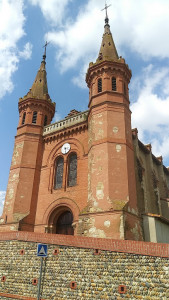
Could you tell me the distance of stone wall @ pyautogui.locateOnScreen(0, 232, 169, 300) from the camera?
7.62 meters

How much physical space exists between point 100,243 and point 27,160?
11.4 metres

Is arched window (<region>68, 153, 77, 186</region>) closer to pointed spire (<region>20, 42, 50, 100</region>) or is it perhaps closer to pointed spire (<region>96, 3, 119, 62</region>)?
pointed spire (<region>20, 42, 50, 100</region>)

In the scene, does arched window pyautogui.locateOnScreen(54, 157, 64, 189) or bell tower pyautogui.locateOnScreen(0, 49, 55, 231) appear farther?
arched window pyautogui.locateOnScreen(54, 157, 64, 189)

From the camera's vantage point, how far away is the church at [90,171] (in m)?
13.5

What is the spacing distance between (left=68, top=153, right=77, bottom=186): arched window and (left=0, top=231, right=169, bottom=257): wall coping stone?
6.46 meters

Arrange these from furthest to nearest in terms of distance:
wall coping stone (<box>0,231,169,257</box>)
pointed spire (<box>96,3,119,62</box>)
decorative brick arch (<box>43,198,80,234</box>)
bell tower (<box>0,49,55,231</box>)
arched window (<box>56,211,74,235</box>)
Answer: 1. pointed spire (<box>96,3,119,62</box>)
2. bell tower (<box>0,49,55,231</box>)
3. arched window (<box>56,211,74,235</box>)
4. decorative brick arch (<box>43,198,80,234</box>)
5. wall coping stone (<box>0,231,169,257</box>)

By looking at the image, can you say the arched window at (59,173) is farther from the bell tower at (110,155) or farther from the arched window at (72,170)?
the bell tower at (110,155)

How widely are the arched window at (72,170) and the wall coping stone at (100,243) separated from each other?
6465 millimetres

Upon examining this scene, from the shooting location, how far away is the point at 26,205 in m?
17.1

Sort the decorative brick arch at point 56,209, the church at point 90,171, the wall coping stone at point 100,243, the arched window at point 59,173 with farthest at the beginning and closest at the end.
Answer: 1. the arched window at point 59,173
2. the decorative brick arch at point 56,209
3. the church at point 90,171
4. the wall coping stone at point 100,243

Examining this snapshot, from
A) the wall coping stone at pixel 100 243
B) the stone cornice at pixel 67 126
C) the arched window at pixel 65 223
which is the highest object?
the stone cornice at pixel 67 126

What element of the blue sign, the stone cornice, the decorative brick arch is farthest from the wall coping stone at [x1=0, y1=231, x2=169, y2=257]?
the stone cornice

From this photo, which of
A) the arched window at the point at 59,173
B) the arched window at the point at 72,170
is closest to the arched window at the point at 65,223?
the arched window at the point at 59,173

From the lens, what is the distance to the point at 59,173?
18266mm
